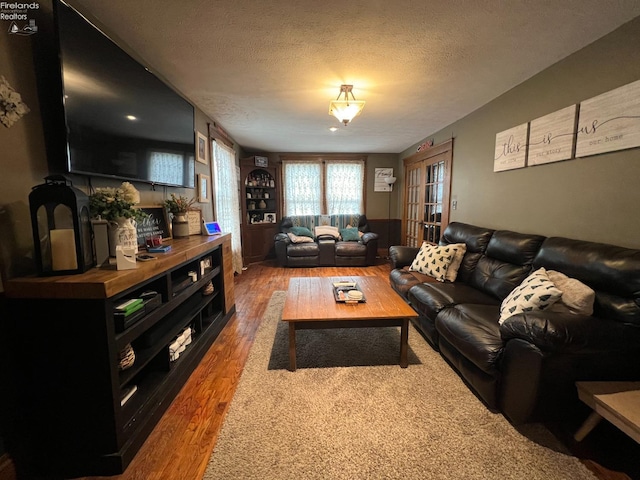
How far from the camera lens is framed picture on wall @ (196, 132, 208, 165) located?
311 cm

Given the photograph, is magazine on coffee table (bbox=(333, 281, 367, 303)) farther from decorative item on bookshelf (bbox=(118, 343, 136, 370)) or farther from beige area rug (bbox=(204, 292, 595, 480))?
decorative item on bookshelf (bbox=(118, 343, 136, 370))

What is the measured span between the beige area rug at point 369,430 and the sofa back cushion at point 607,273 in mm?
786

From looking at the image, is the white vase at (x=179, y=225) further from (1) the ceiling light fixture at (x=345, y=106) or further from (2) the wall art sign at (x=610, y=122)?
(2) the wall art sign at (x=610, y=122)

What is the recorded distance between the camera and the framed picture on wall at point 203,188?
3133 millimetres

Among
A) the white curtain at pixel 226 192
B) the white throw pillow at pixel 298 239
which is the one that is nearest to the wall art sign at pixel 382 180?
the white throw pillow at pixel 298 239

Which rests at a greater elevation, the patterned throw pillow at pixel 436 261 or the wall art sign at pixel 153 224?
the wall art sign at pixel 153 224

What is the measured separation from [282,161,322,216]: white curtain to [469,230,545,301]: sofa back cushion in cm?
394

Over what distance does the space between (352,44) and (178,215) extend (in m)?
1.98

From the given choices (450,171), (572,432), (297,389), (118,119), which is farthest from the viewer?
(450,171)

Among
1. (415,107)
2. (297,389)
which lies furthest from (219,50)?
(297,389)

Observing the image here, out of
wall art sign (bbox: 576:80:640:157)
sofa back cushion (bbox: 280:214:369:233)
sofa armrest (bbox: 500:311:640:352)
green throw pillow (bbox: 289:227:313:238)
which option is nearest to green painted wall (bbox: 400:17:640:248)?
wall art sign (bbox: 576:80:640:157)

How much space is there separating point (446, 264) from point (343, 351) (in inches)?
56.9

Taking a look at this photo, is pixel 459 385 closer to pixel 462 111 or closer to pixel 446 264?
pixel 446 264

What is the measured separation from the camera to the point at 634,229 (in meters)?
1.65
